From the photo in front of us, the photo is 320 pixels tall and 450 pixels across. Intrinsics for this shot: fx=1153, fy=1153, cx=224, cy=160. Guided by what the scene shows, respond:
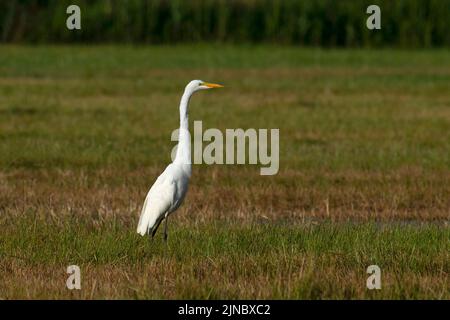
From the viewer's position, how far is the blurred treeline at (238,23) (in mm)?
63344

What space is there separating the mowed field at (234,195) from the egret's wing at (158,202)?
0.75 feet

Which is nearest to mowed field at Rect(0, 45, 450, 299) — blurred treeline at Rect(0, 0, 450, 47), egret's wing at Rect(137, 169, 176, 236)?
egret's wing at Rect(137, 169, 176, 236)

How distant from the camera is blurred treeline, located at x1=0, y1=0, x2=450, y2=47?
63.3 meters

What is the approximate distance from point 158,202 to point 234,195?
4716 mm

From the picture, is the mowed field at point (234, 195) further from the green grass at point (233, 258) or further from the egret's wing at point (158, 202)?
the egret's wing at point (158, 202)

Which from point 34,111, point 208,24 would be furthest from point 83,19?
point 34,111

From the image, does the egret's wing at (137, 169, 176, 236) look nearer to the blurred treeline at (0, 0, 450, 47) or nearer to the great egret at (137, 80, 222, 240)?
the great egret at (137, 80, 222, 240)

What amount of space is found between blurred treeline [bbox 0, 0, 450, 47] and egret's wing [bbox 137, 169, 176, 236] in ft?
172

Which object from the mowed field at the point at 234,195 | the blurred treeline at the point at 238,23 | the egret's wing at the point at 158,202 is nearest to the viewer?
the mowed field at the point at 234,195

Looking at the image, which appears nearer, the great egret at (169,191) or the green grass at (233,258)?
the green grass at (233,258)

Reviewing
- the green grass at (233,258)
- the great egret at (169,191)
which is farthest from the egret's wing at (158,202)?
the green grass at (233,258)

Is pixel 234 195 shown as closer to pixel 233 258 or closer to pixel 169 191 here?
pixel 169 191

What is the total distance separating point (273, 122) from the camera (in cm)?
2522

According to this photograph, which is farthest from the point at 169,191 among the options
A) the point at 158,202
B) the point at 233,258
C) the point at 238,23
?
the point at 238,23
